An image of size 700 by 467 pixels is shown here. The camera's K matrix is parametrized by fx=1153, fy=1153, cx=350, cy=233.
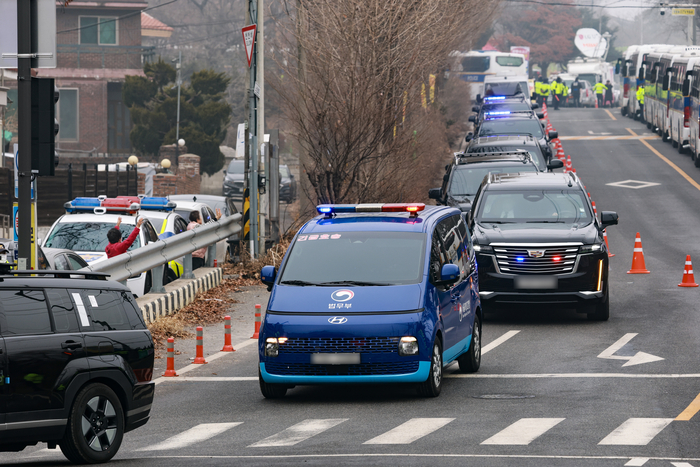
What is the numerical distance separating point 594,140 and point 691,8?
26910 mm

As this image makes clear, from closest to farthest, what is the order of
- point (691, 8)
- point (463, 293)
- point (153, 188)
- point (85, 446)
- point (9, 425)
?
point (9, 425), point (85, 446), point (463, 293), point (153, 188), point (691, 8)

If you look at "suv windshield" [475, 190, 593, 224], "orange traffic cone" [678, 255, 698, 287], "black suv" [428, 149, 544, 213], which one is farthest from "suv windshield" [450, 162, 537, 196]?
"suv windshield" [475, 190, 593, 224]

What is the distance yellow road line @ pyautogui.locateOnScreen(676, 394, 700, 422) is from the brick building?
45.8 m

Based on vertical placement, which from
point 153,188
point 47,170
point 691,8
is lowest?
point 153,188

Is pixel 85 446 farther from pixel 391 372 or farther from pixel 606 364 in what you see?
pixel 606 364

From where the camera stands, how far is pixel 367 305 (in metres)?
10.5

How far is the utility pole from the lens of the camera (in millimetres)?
10102

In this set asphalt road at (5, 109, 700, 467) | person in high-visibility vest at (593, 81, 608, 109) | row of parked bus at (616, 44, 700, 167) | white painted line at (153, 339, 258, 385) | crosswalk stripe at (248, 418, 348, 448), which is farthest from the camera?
person in high-visibility vest at (593, 81, 608, 109)

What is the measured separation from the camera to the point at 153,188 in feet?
135

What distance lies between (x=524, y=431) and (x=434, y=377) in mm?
1605

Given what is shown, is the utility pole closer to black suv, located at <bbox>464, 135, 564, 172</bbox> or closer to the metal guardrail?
the metal guardrail

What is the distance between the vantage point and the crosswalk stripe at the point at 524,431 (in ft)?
29.2

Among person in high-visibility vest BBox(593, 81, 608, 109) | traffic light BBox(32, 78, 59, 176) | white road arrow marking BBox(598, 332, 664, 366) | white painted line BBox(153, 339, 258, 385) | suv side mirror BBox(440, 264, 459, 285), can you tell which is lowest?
white painted line BBox(153, 339, 258, 385)

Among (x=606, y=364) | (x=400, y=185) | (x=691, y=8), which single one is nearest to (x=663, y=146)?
(x=400, y=185)
